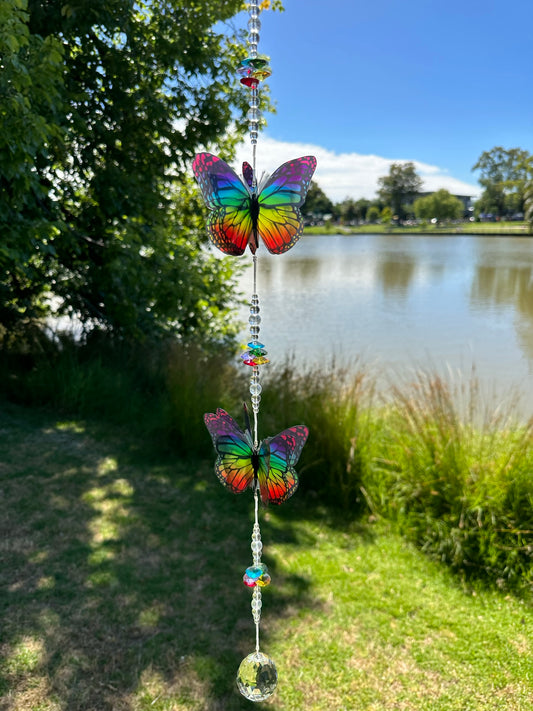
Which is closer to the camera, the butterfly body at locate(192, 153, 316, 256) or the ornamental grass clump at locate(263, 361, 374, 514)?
the butterfly body at locate(192, 153, 316, 256)

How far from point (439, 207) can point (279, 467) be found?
345 feet

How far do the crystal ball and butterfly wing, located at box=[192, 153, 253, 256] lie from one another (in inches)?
40.9

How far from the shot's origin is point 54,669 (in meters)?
2.86

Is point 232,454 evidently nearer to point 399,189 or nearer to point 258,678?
point 258,678

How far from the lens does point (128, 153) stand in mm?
7543

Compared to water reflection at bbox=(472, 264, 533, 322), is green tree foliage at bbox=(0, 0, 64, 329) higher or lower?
higher

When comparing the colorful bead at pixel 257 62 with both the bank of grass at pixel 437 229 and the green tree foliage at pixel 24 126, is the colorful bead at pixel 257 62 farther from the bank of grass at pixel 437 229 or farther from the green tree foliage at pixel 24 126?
the bank of grass at pixel 437 229

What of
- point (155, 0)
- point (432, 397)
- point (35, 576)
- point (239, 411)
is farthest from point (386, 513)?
point (155, 0)

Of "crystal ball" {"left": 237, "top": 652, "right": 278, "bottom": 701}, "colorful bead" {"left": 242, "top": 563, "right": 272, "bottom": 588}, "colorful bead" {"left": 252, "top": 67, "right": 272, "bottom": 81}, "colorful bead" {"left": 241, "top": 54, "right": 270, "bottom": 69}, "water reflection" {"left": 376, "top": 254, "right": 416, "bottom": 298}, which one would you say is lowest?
"water reflection" {"left": 376, "top": 254, "right": 416, "bottom": 298}

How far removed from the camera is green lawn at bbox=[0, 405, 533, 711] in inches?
112

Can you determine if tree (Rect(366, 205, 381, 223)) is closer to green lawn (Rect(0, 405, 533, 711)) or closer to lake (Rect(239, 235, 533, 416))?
lake (Rect(239, 235, 533, 416))

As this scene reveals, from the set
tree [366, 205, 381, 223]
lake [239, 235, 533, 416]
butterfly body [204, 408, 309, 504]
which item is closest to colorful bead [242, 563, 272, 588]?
butterfly body [204, 408, 309, 504]

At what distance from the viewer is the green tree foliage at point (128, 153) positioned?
6402 millimetres

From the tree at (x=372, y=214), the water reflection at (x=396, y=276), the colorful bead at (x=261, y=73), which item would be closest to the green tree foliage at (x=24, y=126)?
the colorful bead at (x=261, y=73)
